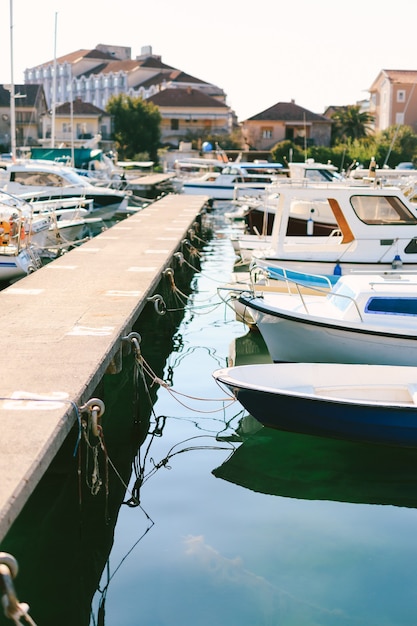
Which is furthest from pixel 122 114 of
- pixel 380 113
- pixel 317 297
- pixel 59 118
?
pixel 317 297

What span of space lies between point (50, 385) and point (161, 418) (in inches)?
146

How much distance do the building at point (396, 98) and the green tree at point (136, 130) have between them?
2107 cm

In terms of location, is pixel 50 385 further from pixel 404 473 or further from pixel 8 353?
pixel 404 473

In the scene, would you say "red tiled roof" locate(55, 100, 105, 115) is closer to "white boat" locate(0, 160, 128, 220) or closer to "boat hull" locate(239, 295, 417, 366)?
"white boat" locate(0, 160, 128, 220)

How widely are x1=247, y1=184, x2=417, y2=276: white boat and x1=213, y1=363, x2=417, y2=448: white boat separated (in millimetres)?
5716

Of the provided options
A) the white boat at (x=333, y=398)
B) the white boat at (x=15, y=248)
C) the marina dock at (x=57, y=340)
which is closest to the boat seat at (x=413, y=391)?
the white boat at (x=333, y=398)

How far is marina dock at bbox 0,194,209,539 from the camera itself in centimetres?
658

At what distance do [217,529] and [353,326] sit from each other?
12.7 ft

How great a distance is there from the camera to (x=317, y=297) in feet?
44.0

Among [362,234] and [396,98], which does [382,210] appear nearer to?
[362,234]

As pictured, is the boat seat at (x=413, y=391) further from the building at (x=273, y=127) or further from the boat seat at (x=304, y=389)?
the building at (x=273, y=127)

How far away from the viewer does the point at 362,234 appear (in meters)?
16.1

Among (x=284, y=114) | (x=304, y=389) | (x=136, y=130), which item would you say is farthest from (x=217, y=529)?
(x=284, y=114)

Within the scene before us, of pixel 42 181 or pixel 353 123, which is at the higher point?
pixel 353 123
